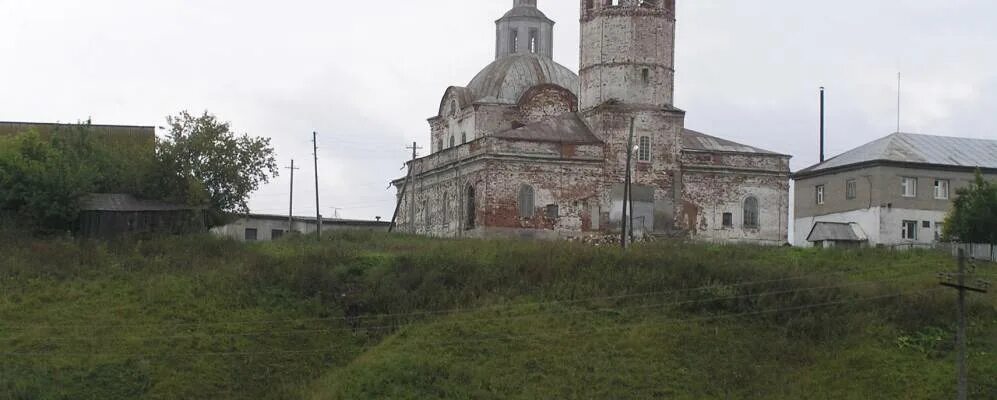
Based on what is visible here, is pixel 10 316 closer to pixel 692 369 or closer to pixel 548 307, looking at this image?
pixel 548 307

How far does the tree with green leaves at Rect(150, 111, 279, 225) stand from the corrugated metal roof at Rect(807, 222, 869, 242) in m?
18.2

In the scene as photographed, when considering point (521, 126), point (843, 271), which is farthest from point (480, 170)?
point (843, 271)

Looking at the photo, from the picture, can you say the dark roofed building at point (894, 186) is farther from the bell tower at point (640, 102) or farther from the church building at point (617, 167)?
the bell tower at point (640, 102)

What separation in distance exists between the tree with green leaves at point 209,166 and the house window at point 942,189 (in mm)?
22350

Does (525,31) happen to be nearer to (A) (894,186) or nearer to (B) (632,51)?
(B) (632,51)

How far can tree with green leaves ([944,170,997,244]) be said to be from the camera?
176ft

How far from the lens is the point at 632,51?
2346 inches

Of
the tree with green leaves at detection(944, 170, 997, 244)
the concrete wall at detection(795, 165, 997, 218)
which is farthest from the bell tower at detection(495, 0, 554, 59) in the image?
the tree with green leaves at detection(944, 170, 997, 244)

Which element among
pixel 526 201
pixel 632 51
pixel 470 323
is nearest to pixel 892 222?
pixel 632 51

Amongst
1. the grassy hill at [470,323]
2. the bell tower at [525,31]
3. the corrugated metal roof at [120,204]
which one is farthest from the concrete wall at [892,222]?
the corrugated metal roof at [120,204]

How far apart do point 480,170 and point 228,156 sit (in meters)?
8.69

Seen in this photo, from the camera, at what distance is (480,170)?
58.9m

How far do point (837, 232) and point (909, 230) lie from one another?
2.50 metres

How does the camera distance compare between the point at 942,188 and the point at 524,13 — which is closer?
the point at 942,188
